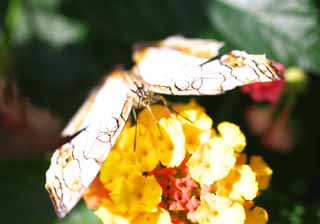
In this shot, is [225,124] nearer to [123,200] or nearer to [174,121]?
[174,121]

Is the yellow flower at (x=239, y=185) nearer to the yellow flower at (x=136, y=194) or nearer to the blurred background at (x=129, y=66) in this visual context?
the yellow flower at (x=136, y=194)

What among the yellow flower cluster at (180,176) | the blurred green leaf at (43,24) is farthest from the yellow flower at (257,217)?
the blurred green leaf at (43,24)

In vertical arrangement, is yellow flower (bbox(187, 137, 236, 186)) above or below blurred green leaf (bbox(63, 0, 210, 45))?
below

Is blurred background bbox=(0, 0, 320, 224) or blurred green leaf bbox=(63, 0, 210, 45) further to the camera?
blurred green leaf bbox=(63, 0, 210, 45)

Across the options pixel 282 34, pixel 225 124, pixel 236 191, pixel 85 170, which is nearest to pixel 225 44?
pixel 282 34

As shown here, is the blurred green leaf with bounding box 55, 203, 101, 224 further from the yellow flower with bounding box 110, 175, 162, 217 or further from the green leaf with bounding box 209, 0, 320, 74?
the green leaf with bounding box 209, 0, 320, 74

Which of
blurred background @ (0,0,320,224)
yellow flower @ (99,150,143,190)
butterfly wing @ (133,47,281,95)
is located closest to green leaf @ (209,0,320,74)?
blurred background @ (0,0,320,224)
